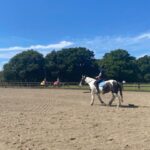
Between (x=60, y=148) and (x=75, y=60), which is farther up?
(x=75, y=60)

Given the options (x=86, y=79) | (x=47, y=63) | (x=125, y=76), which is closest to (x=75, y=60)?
(x=47, y=63)

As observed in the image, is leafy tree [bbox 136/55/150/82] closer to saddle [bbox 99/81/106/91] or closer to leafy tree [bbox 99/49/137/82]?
leafy tree [bbox 99/49/137/82]

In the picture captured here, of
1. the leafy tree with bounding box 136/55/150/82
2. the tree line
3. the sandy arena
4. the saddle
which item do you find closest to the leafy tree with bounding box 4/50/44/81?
the tree line

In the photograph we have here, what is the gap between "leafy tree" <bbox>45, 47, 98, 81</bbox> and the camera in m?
75.9

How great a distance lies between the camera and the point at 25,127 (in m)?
9.91

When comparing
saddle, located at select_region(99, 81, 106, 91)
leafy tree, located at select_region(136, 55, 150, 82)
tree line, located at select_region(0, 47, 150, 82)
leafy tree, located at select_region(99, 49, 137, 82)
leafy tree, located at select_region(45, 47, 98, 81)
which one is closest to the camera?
saddle, located at select_region(99, 81, 106, 91)

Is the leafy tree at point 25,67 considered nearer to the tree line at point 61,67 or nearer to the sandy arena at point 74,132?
the tree line at point 61,67

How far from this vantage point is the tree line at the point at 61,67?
74.9 m

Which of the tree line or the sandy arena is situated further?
the tree line

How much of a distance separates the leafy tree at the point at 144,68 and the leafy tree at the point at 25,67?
1315 inches

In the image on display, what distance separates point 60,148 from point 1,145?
1284 millimetres

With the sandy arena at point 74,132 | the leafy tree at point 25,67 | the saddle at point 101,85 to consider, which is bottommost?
the sandy arena at point 74,132

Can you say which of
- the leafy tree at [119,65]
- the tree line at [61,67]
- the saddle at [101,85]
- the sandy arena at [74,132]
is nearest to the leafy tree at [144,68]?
the leafy tree at [119,65]

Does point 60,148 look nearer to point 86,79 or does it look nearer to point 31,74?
point 86,79
